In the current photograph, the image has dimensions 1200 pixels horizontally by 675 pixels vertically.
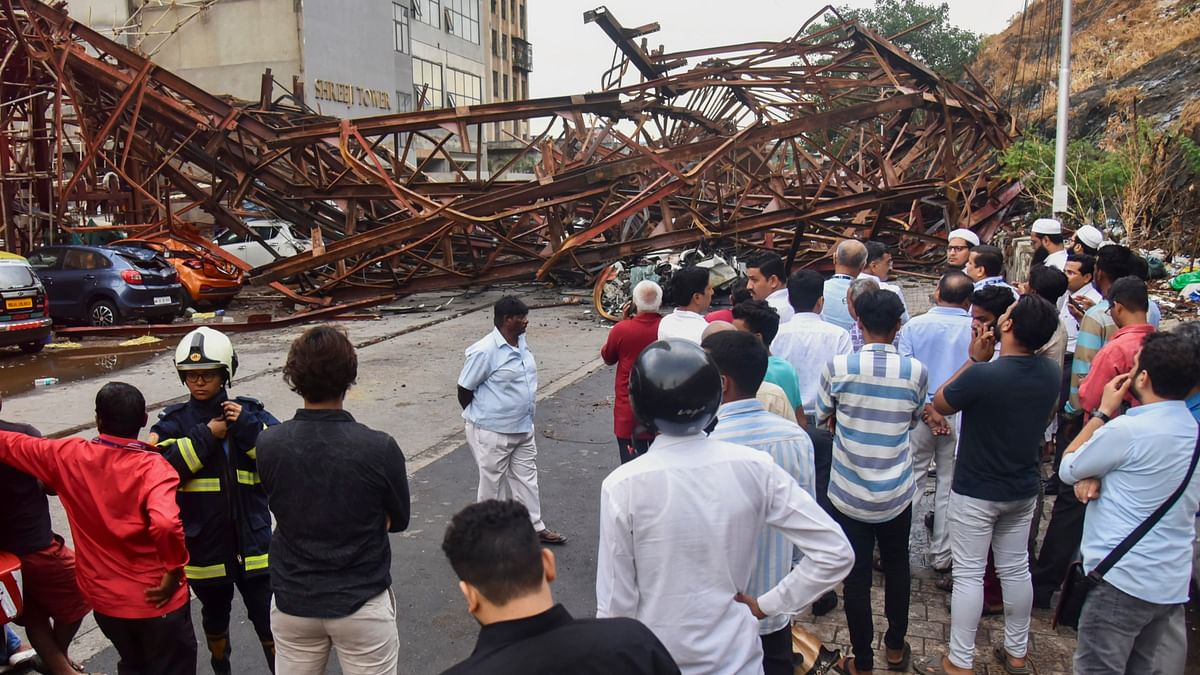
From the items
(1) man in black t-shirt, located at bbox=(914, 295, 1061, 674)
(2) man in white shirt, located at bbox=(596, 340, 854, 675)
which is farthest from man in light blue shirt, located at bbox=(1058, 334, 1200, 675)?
(2) man in white shirt, located at bbox=(596, 340, 854, 675)

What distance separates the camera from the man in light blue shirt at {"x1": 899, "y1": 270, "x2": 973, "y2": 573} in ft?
16.0

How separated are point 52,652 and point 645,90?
1387cm

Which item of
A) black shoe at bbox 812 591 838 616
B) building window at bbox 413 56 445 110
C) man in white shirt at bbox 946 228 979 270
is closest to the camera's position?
black shoe at bbox 812 591 838 616

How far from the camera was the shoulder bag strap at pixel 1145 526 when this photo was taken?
303cm

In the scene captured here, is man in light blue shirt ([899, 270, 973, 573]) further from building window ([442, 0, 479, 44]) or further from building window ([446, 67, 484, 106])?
building window ([442, 0, 479, 44])

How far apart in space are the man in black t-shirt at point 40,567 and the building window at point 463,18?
178 feet

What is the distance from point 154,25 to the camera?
34500 millimetres

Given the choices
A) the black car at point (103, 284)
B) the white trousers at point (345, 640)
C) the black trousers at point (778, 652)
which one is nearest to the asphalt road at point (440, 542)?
the white trousers at point (345, 640)

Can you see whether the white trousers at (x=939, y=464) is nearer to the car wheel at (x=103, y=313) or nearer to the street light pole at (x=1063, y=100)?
the street light pole at (x=1063, y=100)

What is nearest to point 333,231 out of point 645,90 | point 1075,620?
point 645,90

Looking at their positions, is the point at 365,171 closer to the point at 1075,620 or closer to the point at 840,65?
the point at 840,65

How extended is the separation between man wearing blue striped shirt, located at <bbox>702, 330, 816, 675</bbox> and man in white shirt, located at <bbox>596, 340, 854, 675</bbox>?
0.47 meters

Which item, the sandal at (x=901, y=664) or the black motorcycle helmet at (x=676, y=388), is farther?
the sandal at (x=901, y=664)

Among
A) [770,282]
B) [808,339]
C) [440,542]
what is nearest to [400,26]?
[770,282]
